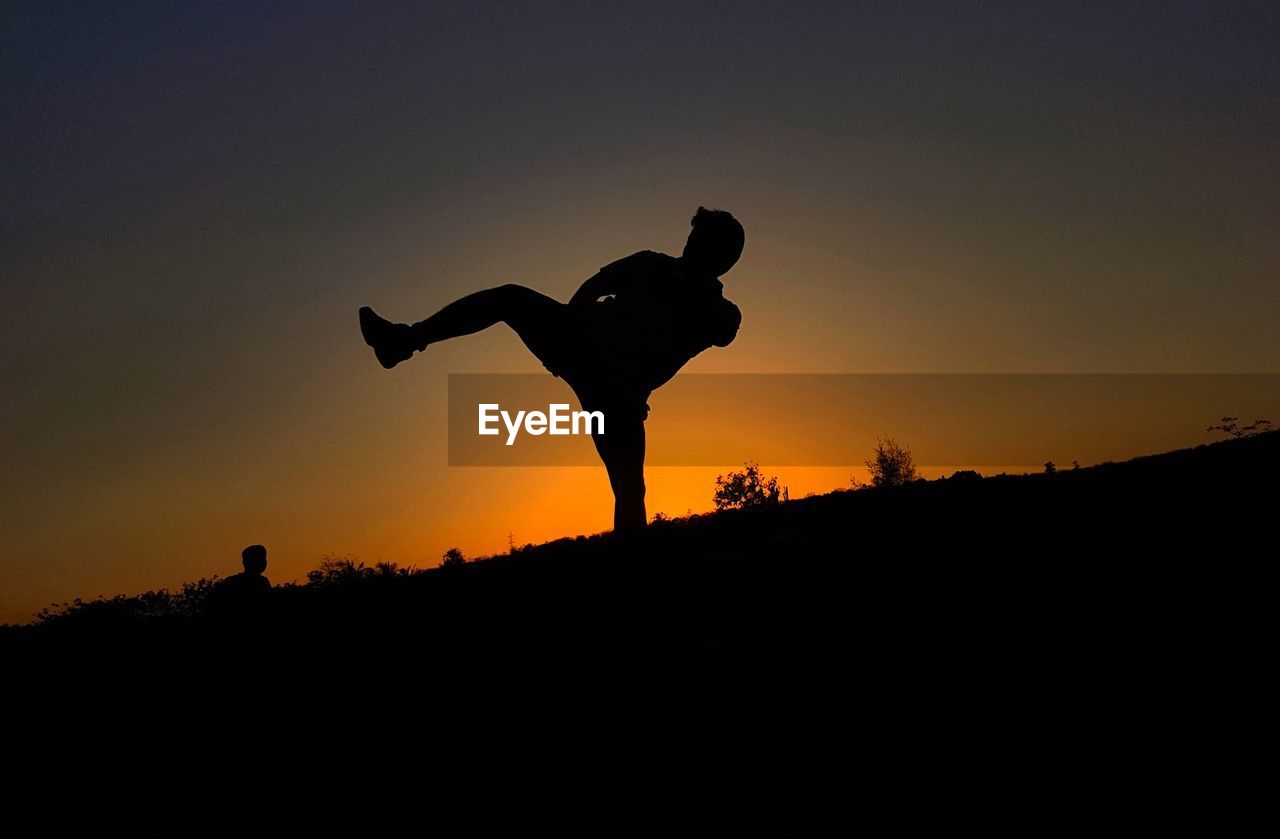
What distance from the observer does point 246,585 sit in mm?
6969

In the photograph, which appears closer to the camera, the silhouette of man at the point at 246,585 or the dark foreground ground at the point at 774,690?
the dark foreground ground at the point at 774,690

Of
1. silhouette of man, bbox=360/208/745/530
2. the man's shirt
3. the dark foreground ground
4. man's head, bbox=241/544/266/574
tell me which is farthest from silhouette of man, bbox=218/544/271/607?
the man's shirt

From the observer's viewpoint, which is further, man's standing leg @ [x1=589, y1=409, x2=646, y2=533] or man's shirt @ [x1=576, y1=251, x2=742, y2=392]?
man's standing leg @ [x1=589, y1=409, x2=646, y2=533]

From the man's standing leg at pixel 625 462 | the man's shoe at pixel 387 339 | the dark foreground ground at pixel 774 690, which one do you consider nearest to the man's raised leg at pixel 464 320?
the man's shoe at pixel 387 339

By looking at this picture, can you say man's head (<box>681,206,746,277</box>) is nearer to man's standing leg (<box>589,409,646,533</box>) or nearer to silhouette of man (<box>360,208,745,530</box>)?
silhouette of man (<box>360,208,745,530</box>)

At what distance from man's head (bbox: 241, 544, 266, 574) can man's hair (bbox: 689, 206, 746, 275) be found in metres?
4.90

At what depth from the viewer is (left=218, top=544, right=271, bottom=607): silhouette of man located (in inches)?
267

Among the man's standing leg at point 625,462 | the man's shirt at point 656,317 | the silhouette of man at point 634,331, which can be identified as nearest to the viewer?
the silhouette of man at point 634,331

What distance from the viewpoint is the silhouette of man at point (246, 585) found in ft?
22.3

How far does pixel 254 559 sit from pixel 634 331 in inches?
177

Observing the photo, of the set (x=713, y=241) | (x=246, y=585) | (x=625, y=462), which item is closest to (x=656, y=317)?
(x=713, y=241)

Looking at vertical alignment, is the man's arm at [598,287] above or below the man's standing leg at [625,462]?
above

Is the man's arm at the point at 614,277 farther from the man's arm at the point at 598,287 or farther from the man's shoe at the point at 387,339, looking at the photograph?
the man's shoe at the point at 387,339

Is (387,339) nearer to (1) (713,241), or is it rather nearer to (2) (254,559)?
(1) (713,241)
